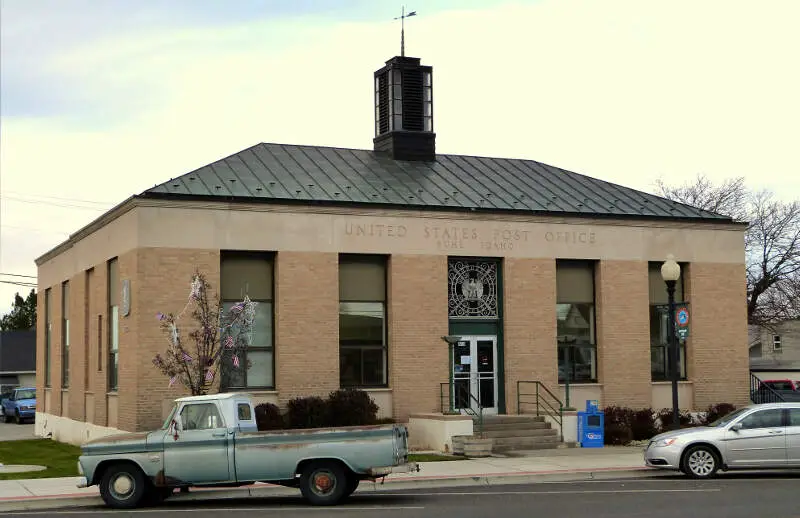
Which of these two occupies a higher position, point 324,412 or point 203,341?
point 203,341

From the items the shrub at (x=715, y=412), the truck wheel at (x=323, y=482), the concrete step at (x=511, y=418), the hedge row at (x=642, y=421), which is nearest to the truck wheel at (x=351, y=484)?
the truck wheel at (x=323, y=482)

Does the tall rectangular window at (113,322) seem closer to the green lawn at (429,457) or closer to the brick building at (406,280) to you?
the brick building at (406,280)

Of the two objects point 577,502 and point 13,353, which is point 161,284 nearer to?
point 577,502

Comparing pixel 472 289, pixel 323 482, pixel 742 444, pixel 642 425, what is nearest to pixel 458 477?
pixel 323 482

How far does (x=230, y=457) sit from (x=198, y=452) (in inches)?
22.8

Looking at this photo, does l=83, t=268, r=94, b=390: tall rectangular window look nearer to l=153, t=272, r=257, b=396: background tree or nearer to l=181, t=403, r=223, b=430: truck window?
l=153, t=272, r=257, b=396: background tree

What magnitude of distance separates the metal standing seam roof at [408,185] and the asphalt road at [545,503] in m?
11.5

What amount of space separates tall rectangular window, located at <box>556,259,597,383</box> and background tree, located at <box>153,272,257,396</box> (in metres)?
9.46

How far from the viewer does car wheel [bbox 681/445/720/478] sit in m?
22.6

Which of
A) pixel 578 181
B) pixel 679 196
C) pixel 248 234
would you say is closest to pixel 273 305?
pixel 248 234

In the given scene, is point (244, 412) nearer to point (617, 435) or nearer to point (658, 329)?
point (617, 435)

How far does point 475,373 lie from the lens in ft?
105

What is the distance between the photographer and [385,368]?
102 ft

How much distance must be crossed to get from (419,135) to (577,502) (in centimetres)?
2021
